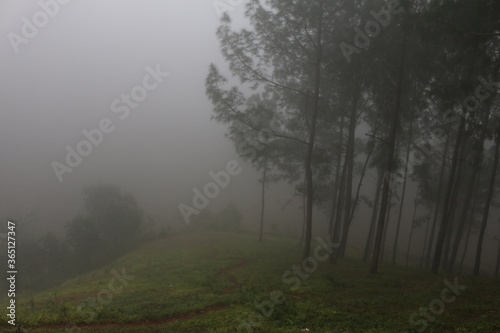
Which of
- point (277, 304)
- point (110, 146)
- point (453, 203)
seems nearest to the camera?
point (277, 304)

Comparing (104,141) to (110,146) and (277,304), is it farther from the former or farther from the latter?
(277,304)

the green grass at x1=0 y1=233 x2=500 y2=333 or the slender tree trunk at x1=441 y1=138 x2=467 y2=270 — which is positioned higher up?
the slender tree trunk at x1=441 y1=138 x2=467 y2=270

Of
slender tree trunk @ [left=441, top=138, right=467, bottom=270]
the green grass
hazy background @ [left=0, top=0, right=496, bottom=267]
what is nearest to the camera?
the green grass

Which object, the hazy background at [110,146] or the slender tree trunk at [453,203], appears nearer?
the slender tree trunk at [453,203]

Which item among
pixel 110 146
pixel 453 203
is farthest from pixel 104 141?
pixel 453 203

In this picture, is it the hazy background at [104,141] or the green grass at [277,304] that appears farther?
the hazy background at [104,141]

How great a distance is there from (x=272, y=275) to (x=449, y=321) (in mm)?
8788

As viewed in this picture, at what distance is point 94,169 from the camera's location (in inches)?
3536

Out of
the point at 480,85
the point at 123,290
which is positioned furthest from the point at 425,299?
the point at 123,290

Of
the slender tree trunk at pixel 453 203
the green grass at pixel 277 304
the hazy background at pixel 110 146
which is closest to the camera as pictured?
the green grass at pixel 277 304

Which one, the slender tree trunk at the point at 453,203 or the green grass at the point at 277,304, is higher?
the slender tree trunk at the point at 453,203

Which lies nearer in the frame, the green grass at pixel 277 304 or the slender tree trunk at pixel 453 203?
the green grass at pixel 277 304

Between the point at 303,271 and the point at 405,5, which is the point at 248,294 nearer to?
the point at 303,271

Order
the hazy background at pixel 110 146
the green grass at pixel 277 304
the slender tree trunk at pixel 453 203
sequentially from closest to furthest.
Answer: the green grass at pixel 277 304 → the slender tree trunk at pixel 453 203 → the hazy background at pixel 110 146
